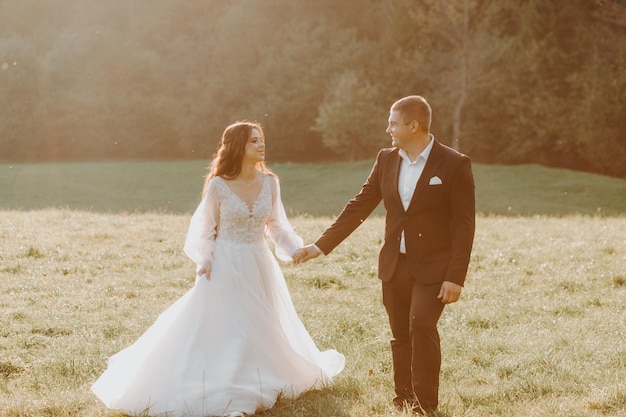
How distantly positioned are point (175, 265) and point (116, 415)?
652 centimetres

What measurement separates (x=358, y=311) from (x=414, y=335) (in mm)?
4025

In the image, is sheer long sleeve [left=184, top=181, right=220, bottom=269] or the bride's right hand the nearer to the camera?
the bride's right hand

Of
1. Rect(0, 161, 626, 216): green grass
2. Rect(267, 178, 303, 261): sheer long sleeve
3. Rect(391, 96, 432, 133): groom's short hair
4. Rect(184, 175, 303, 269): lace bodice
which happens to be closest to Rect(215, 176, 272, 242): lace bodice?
Rect(184, 175, 303, 269): lace bodice

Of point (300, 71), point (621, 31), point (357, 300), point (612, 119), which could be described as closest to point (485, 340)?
point (357, 300)

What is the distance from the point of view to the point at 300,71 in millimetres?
43938

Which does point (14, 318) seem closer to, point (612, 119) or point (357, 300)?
point (357, 300)

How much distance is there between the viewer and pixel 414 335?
17.9 ft

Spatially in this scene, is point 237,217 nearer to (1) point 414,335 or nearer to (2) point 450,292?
(1) point 414,335

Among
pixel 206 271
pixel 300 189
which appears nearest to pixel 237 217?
pixel 206 271

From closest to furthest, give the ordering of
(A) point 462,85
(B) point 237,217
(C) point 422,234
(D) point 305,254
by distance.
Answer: (C) point 422,234 < (B) point 237,217 < (D) point 305,254 < (A) point 462,85

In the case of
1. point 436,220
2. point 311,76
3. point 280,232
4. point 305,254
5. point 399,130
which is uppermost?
point 311,76

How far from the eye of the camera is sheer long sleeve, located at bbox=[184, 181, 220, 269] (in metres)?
6.17

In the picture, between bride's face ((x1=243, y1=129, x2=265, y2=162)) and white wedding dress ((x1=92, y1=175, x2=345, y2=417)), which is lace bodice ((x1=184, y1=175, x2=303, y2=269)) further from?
bride's face ((x1=243, y1=129, x2=265, y2=162))

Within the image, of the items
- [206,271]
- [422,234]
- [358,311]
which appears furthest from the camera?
[358,311]
